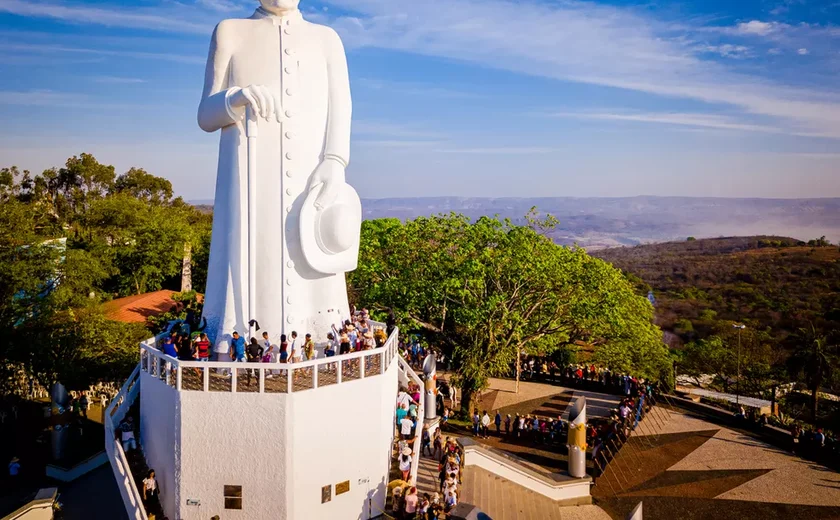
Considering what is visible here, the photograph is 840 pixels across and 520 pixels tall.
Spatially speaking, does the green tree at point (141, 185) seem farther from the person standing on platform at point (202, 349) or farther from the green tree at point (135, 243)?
the person standing on platform at point (202, 349)

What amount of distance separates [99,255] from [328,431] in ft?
126

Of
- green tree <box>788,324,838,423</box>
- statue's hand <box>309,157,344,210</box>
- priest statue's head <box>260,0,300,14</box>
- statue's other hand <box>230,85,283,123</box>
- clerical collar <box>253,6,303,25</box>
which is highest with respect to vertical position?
priest statue's head <box>260,0,300,14</box>

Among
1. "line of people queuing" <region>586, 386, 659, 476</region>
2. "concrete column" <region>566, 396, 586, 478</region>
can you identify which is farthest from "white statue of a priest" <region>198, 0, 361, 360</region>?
"line of people queuing" <region>586, 386, 659, 476</region>

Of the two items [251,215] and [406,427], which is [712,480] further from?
[251,215]

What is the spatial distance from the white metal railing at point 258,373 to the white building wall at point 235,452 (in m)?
0.23

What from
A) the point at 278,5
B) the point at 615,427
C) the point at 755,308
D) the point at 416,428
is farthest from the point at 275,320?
the point at 755,308

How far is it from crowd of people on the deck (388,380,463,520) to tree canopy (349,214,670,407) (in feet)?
22.0

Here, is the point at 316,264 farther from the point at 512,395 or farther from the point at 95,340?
the point at 512,395

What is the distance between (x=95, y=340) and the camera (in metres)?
25.7

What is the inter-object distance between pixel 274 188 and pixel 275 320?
3.14m

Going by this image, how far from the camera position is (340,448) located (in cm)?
1386

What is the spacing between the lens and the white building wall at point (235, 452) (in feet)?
42.5

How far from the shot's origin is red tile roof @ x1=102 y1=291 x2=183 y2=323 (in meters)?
34.7

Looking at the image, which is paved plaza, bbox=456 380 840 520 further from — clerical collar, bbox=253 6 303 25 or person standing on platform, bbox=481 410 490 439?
clerical collar, bbox=253 6 303 25
